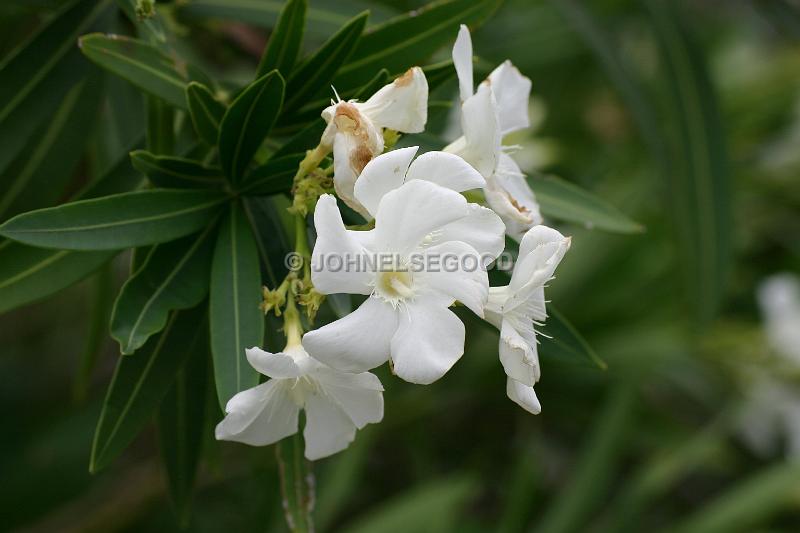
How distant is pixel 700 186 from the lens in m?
1.47

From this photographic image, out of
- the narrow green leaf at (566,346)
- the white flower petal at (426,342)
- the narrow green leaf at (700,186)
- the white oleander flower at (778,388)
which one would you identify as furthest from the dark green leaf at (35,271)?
the white oleander flower at (778,388)

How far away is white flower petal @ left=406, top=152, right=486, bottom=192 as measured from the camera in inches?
25.7

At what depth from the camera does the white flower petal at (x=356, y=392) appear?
0.67 m

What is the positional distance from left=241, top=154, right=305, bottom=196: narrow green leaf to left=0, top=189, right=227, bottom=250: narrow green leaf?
47mm

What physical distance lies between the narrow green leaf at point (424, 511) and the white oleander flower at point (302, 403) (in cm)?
95

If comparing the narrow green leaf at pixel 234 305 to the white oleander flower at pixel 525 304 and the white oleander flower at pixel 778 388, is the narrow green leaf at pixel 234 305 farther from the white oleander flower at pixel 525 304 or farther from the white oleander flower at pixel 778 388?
the white oleander flower at pixel 778 388

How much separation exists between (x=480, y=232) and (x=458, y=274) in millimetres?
42

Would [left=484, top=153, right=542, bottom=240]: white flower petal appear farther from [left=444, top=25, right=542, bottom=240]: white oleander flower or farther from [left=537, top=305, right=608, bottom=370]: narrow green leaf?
[left=537, top=305, right=608, bottom=370]: narrow green leaf

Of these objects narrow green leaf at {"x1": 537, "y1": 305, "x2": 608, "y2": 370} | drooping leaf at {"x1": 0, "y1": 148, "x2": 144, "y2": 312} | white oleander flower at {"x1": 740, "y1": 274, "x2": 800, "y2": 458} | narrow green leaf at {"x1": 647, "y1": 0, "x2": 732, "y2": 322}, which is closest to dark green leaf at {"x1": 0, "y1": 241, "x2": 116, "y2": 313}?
drooping leaf at {"x1": 0, "y1": 148, "x2": 144, "y2": 312}

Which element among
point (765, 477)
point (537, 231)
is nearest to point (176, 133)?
point (537, 231)

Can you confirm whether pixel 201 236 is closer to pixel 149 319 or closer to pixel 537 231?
pixel 149 319

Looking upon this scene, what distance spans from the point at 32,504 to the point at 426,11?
141cm

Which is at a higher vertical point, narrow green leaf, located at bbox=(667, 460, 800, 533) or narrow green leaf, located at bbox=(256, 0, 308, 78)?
narrow green leaf, located at bbox=(256, 0, 308, 78)

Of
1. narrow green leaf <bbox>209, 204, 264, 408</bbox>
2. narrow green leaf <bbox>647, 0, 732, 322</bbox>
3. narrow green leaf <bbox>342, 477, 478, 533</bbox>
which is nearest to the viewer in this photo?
narrow green leaf <bbox>209, 204, 264, 408</bbox>
